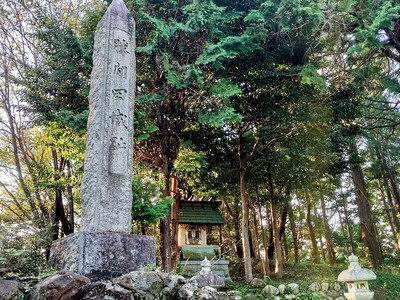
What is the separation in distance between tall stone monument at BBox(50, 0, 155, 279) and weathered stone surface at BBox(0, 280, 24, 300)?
28.1 inches

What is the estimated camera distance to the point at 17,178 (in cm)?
1206

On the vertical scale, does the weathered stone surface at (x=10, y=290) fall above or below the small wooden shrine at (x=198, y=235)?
below

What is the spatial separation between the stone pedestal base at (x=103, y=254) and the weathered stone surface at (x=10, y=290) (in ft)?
2.31

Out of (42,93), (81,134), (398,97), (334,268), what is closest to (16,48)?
(42,93)

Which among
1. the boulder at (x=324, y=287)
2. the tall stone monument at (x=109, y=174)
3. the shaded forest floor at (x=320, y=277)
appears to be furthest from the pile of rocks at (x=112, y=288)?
the boulder at (x=324, y=287)

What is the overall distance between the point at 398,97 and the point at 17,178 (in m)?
13.5

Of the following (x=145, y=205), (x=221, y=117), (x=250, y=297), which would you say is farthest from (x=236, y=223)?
(x=145, y=205)

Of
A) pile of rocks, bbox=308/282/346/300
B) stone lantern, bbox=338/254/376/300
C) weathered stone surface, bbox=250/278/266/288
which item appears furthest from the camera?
weathered stone surface, bbox=250/278/266/288

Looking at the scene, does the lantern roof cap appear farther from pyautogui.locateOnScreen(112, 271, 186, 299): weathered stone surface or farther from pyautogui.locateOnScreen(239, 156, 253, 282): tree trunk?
pyautogui.locateOnScreen(239, 156, 253, 282): tree trunk

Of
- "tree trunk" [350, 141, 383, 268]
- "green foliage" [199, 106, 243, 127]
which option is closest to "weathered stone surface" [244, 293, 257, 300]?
"green foliage" [199, 106, 243, 127]

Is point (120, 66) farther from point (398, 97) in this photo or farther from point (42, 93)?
point (398, 97)

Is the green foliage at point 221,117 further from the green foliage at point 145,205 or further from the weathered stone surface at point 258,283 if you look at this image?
the weathered stone surface at point 258,283

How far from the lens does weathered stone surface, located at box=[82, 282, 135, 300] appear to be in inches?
93.4

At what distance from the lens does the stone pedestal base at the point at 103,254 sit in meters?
3.14
